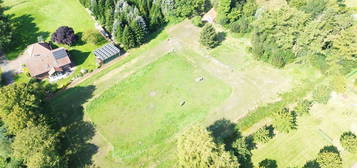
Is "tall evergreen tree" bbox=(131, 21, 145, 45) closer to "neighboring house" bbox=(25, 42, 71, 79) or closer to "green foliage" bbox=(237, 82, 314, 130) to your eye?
"neighboring house" bbox=(25, 42, 71, 79)

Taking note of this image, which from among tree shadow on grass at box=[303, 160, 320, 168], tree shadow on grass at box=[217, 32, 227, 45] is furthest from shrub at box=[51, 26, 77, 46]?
tree shadow on grass at box=[303, 160, 320, 168]

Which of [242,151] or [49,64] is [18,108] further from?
[242,151]

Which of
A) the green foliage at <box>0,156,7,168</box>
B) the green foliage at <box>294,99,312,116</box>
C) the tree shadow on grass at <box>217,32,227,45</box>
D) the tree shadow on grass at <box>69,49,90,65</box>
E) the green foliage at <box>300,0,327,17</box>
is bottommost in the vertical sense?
the green foliage at <box>0,156,7,168</box>

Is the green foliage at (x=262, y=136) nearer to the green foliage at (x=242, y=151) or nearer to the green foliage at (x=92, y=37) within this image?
the green foliage at (x=242, y=151)

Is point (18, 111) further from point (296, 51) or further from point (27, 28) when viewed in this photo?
point (296, 51)

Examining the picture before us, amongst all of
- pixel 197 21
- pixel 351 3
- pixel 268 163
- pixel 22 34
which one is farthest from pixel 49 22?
pixel 351 3

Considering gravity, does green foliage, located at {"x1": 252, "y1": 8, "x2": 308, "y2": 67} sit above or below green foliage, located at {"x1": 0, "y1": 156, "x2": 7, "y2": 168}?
above

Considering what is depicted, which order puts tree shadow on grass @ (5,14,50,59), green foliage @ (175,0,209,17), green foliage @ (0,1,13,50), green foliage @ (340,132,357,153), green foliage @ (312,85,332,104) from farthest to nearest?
green foliage @ (175,0,209,17) → tree shadow on grass @ (5,14,50,59) → green foliage @ (0,1,13,50) → green foliage @ (312,85,332,104) → green foliage @ (340,132,357,153)
